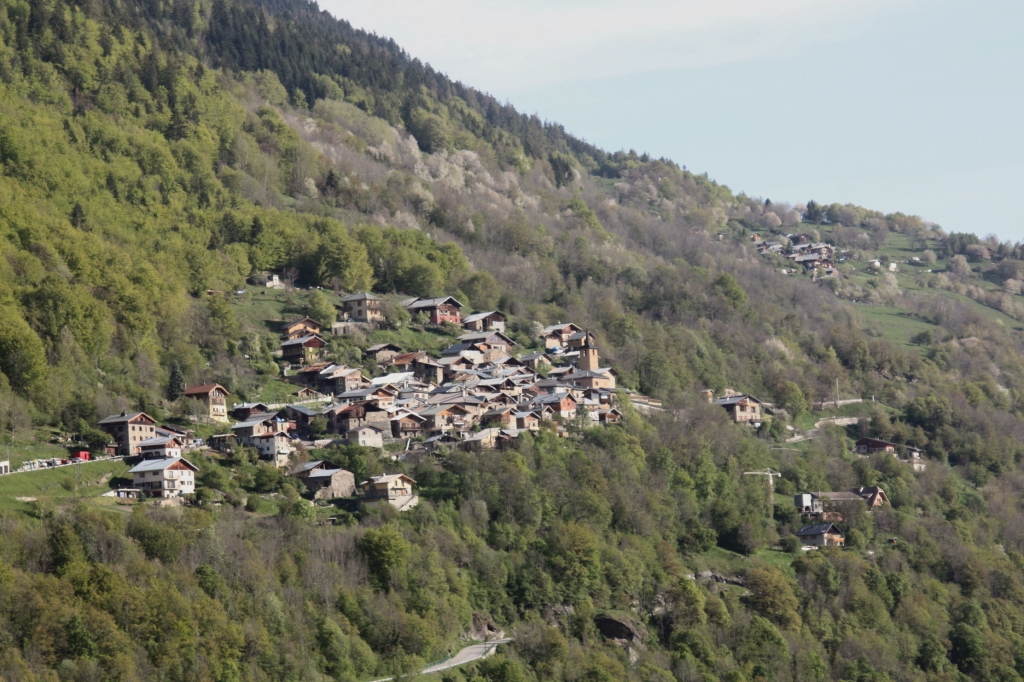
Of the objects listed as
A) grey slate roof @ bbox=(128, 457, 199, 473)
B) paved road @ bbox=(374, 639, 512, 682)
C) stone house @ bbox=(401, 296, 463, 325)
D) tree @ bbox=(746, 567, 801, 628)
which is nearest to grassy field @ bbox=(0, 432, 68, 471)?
grey slate roof @ bbox=(128, 457, 199, 473)

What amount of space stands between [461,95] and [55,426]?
134 m

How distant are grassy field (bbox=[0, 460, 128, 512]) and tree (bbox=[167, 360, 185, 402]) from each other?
1072 cm

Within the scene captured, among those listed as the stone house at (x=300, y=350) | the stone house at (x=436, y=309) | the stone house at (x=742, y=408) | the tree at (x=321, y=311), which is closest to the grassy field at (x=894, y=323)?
the stone house at (x=742, y=408)

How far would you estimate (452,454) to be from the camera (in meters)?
70.9

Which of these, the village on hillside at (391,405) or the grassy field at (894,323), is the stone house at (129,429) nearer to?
the village on hillside at (391,405)

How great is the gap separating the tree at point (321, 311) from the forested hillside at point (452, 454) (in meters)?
3.24

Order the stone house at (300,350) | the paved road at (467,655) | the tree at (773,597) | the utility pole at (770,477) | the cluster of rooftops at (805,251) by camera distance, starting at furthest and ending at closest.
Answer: the cluster of rooftops at (805,251) → the stone house at (300,350) → the utility pole at (770,477) → the tree at (773,597) → the paved road at (467,655)

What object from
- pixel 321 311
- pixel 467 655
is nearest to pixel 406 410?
pixel 321 311

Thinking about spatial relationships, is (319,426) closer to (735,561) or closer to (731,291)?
(735,561)

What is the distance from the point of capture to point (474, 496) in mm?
67250

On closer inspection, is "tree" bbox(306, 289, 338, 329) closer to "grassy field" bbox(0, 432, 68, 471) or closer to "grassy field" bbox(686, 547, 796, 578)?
"grassy field" bbox(0, 432, 68, 471)

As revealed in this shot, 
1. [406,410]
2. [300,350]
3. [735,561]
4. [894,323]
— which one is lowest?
[735,561]

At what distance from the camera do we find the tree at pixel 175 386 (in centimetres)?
7381

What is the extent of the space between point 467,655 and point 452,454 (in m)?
14.4
